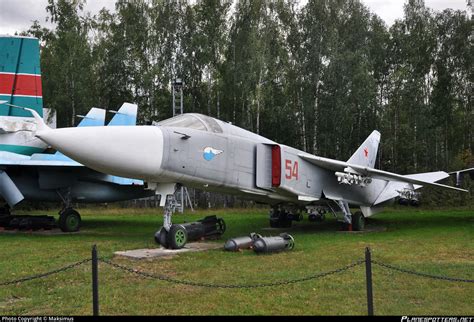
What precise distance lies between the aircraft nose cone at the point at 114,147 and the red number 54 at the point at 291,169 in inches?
151

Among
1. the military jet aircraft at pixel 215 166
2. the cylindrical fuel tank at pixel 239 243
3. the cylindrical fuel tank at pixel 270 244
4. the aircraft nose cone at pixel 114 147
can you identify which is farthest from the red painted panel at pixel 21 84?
the cylindrical fuel tank at pixel 270 244

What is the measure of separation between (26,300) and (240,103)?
24.7m

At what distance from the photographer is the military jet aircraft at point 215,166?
8.55 m

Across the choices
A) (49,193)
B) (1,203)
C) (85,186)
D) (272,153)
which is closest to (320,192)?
(272,153)

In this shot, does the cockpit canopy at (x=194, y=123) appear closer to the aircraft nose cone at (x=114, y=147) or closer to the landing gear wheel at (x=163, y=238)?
the aircraft nose cone at (x=114, y=147)

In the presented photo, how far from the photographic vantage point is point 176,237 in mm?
9641

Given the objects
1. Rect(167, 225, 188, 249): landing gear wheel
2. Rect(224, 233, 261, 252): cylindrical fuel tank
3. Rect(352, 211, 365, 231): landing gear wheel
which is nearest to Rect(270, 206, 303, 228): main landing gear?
Rect(352, 211, 365, 231): landing gear wheel

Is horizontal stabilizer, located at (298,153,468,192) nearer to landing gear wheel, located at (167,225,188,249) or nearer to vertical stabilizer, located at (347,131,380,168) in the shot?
vertical stabilizer, located at (347,131,380,168)

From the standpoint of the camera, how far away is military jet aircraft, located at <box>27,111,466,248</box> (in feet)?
28.1

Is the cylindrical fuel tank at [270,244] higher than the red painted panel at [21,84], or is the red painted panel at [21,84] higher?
the red painted panel at [21,84]

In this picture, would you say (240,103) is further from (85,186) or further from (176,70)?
(85,186)

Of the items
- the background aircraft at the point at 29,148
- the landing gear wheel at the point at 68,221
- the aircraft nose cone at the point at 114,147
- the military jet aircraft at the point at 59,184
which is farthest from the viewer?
the background aircraft at the point at 29,148

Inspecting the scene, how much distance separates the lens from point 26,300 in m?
6.02

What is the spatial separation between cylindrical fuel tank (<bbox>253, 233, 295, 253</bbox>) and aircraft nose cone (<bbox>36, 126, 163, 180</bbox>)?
2.41m
